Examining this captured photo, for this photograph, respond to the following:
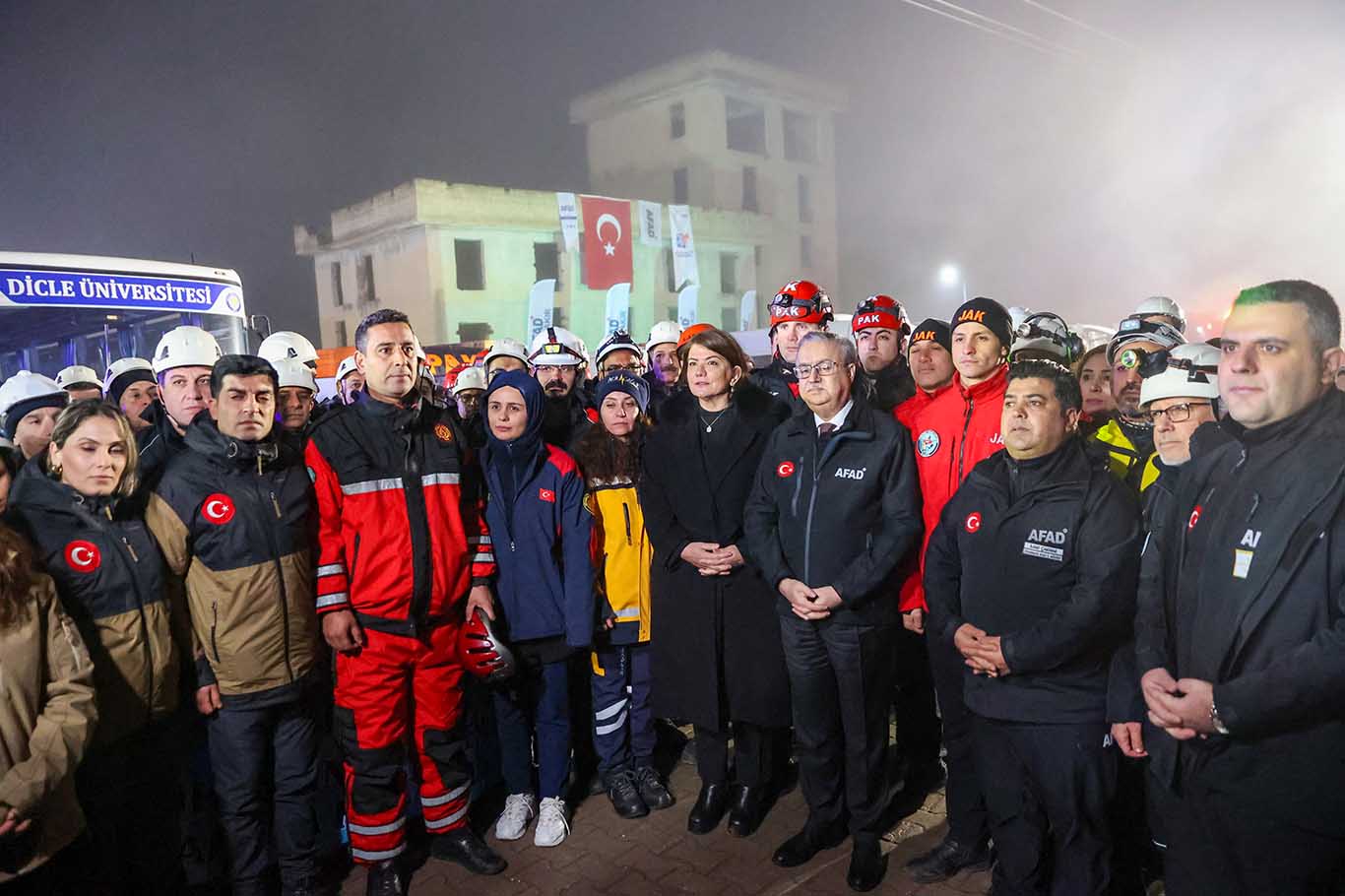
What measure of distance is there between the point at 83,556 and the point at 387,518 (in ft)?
3.84

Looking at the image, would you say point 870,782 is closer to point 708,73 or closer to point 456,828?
point 456,828

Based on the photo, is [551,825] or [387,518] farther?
[551,825]

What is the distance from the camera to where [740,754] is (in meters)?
4.20

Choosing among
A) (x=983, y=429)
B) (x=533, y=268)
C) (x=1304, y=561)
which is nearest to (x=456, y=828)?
(x=983, y=429)

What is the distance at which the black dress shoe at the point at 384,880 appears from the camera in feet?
12.1

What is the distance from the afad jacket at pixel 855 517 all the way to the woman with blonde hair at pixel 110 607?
8.76 ft

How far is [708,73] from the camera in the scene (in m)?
43.6

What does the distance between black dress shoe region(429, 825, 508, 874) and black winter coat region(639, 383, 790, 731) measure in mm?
1099

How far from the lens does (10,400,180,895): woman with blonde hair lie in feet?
9.67

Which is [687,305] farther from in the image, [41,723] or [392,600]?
[41,723]

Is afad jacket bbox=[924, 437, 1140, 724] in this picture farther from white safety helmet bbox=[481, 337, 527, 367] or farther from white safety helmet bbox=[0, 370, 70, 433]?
white safety helmet bbox=[0, 370, 70, 433]

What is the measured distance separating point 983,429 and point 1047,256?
41.1 m

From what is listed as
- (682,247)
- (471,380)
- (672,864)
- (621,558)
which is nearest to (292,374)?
(471,380)

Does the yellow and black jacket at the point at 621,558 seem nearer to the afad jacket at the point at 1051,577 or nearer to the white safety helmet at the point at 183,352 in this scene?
the afad jacket at the point at 1051,577
